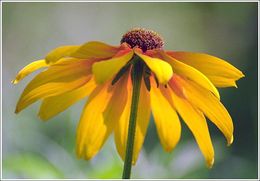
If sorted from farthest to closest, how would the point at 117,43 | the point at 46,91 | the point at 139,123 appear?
1. the point at 117,43
2. the point at 139,123
3. the point at 46,91

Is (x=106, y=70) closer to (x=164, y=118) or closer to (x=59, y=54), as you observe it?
(x=59, y=54)

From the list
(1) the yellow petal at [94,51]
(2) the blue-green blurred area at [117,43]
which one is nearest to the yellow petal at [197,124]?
(1) the yellow petal at [94,51]

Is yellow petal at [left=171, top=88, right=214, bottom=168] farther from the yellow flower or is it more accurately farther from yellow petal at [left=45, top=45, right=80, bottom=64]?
yellow petal at [left=45, top=45, right=80, bottom=64]

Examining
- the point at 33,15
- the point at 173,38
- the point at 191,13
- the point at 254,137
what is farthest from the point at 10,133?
the point at 191,13

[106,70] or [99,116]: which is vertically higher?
[106,70]

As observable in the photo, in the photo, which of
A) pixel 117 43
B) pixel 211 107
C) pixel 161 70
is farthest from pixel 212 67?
pixel 117 43
